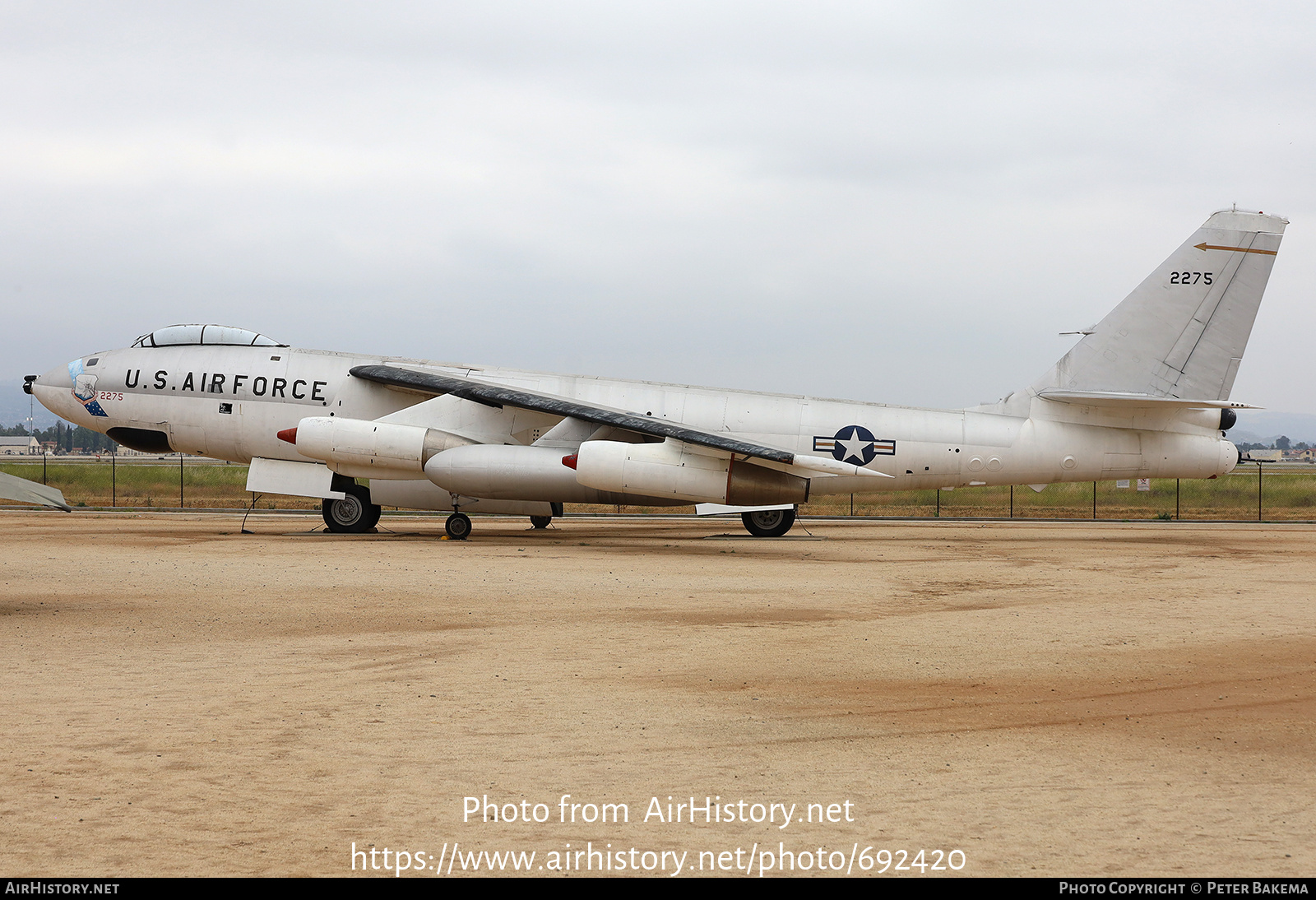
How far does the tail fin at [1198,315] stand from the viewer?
2105 cm

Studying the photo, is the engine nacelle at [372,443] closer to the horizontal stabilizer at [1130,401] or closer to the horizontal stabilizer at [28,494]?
the horizontal stabilizer at [28,494]

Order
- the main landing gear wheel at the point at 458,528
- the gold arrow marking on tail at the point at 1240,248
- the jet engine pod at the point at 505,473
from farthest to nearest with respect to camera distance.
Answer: the main landing gear wheel at the point at 458,528 < the gold arrow marking on tail at the point at 1240,248 < the jet engine pod at the point at 505,473

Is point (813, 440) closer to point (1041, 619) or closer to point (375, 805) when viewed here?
point (1041, 619)

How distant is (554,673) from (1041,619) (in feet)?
19.1

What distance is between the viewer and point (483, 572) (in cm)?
1529

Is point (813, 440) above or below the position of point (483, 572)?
above

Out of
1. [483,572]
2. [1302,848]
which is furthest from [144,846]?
[483,572]

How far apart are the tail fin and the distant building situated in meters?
125

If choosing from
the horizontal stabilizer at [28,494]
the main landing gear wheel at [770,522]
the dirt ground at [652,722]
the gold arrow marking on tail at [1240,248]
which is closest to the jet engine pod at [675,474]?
the main landing gear wheel at [770,522]

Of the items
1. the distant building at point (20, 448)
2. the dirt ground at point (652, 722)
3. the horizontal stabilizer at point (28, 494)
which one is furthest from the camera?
the distant building at point (20, 448)

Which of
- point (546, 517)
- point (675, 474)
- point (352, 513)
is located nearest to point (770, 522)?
point (675, 474)

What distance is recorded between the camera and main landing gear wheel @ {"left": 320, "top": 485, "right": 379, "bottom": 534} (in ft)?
73.7

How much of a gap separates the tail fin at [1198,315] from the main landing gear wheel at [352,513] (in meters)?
15.3
